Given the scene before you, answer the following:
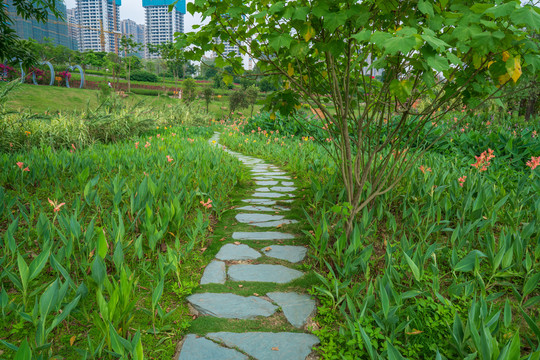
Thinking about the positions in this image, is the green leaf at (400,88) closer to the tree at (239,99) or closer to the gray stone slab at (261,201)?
the gray stone slab at (261,201)

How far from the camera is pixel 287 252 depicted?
2369 millimetres

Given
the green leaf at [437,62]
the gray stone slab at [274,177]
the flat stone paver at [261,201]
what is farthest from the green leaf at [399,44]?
the gray stone slab at [274,177]

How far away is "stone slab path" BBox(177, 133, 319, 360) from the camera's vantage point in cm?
141

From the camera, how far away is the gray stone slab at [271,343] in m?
1.38

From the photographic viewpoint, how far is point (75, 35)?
166750mm

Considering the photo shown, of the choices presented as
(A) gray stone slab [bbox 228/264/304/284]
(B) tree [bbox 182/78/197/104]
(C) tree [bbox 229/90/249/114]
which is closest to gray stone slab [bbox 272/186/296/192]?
(A) gray stone slab [bbox 228/264/304/284]

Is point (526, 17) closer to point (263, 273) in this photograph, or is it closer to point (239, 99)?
point (263, 273)

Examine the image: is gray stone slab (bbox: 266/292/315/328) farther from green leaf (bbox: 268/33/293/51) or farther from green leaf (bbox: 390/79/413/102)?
green leaf (bbox: 268/33/293/51)

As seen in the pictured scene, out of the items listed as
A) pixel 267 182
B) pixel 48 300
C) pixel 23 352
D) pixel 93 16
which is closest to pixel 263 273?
pixel 48 300

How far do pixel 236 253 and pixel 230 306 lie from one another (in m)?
0.65

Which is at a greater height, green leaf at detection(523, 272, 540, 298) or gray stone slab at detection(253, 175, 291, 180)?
green leaf at detection(523, 272, 540, 298)

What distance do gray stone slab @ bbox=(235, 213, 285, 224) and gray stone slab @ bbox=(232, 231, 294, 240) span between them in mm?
277

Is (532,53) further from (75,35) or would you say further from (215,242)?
(75,35)

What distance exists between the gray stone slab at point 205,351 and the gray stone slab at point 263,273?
0.58 metres
